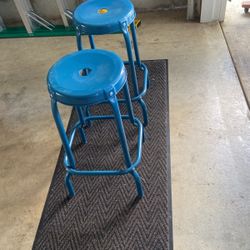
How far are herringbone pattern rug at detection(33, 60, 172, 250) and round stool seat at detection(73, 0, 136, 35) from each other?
0.66m

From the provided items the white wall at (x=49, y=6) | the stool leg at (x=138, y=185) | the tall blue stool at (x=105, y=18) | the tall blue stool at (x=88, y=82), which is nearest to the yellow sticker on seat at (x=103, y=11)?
the tall blue stool at (x=105, y=18)

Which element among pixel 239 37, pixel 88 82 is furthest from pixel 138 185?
pixel 239 37

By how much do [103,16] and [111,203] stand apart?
1.03 m

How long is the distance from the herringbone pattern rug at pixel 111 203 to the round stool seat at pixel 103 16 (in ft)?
2.15

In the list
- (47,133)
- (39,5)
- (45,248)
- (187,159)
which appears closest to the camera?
(45,248)

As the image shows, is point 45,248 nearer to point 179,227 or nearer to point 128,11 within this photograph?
point 179,227

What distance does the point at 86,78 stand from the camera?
1.20m

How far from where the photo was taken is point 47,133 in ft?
6.31

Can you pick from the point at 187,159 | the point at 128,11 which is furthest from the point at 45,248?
the point at 128,11

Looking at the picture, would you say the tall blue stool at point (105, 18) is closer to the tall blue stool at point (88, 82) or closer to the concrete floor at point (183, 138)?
the tall blue stool at point (88, 82)

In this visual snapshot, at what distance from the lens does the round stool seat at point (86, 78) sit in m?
1.12

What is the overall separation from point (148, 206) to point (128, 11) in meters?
1.07

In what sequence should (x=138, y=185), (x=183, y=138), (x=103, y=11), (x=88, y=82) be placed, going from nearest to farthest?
(x=88, y=82), (x=138, y=185), (x=103, y=11), (x=183, y=138)

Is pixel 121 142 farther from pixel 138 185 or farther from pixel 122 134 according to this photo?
pixel 138 185
